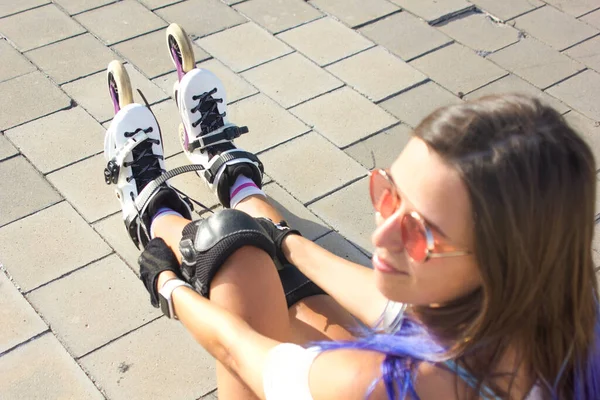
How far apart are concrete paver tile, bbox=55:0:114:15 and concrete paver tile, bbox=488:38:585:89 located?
6.67ft

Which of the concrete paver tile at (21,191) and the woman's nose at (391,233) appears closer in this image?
the woman's nose at (391,233)

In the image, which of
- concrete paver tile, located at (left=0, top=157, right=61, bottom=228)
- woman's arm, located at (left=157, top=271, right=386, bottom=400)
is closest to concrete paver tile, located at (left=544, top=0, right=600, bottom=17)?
concrete paver tile, located at (left=0, top=157, right=61, bottom=228)

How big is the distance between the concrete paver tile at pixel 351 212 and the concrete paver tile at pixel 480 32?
48.5 inches

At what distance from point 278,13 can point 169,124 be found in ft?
3.51

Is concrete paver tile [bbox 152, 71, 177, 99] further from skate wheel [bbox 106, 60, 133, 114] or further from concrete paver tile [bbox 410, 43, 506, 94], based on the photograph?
concrete paver tile [bbox 410, 43, 506, 94]

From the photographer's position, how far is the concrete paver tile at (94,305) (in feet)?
7.86

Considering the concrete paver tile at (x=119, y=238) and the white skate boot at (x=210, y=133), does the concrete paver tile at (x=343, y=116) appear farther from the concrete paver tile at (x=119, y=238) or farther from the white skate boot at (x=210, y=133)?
the concrete paver tile at (x=119, y=238)

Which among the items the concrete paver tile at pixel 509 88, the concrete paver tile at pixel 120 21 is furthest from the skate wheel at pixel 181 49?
the concrete paver tile at pixel 509 88

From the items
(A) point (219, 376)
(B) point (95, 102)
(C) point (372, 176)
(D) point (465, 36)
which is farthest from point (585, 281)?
(D) point (465, 36)

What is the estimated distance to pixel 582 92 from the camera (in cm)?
347

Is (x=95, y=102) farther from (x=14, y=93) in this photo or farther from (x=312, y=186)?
(x=312, y=186)

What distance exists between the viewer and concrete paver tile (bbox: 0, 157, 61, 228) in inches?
110

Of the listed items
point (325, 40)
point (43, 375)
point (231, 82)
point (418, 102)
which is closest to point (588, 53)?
point (418, 102)

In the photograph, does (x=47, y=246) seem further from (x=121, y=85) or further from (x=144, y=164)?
(x=121, y=85)
